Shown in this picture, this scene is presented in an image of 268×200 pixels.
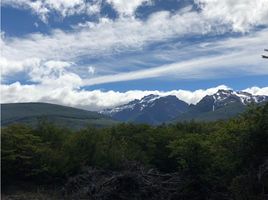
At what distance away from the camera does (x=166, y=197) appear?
72.2 feet

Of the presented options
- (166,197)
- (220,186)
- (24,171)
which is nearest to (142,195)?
(166,197)

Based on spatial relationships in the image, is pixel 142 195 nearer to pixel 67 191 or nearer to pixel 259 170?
pixel 67 191

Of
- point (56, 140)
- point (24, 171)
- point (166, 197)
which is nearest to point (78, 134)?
point (56, 140)

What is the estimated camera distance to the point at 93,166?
27188mm

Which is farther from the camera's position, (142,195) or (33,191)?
(33,191)

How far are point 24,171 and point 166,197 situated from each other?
8317 millimetres

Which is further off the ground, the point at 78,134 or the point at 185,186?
the point at 78,134

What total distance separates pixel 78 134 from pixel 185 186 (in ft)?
28.9

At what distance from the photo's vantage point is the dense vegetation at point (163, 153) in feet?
Result: 61.2

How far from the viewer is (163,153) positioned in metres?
29.2

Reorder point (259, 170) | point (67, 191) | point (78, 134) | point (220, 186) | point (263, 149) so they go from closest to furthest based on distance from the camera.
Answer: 1. point (259, 170)
2. point (263, 149)
3. point (220, 186)
4. point (67, 191)
5. point (78, 134)

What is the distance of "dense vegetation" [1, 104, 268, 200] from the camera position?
18.7 m

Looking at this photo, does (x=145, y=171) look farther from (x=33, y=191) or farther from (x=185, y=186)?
(x=33, y=191)

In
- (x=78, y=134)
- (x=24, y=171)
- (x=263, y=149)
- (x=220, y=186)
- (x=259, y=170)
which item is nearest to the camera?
(x=259, y=170)
